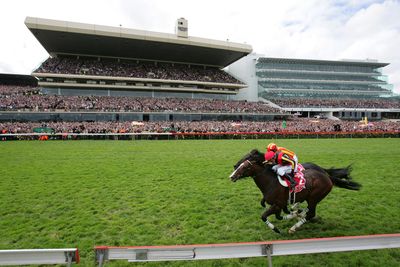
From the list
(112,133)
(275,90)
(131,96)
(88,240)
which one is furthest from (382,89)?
(88,240)

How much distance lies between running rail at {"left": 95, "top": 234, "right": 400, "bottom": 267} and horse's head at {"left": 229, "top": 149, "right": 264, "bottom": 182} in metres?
1.97

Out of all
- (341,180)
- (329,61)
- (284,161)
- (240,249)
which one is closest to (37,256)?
(240,249)

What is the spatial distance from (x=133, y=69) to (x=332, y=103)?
4473cm

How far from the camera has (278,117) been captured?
1901 inches

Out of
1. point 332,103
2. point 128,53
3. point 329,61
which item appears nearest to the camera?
point 128,53

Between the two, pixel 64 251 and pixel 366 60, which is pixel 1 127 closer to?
pixel 64 251

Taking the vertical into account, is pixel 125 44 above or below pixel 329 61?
below

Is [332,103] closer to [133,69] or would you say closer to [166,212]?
[133,69]

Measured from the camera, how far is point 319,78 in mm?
65250

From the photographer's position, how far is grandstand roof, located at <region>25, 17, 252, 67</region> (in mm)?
38594

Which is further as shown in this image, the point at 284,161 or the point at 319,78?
the point at 319,78

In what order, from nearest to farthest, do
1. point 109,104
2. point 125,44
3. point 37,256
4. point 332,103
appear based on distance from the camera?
1. point 37,256
2. point 109,104
3. point 125,44
4. point 332,103

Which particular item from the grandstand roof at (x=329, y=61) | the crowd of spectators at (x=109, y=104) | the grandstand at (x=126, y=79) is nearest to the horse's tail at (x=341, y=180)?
the grandstand at (x=126, y=79)

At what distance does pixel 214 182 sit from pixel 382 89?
78.6m
